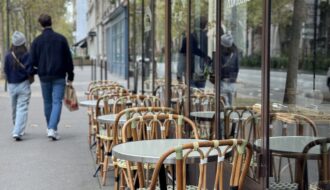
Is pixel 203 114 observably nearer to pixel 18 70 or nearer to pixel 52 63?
pixel 52 63

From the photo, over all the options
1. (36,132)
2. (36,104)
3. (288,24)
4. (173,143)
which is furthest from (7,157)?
(36,104)

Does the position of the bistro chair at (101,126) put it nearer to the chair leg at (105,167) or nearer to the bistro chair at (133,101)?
the bistro chair at (133,101)

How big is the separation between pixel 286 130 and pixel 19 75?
5.36 metres

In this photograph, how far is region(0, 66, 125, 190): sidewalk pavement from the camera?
19.7 feet

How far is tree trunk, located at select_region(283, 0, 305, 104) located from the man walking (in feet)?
15.0

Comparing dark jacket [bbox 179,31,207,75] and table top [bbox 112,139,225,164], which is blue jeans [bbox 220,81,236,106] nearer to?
dark jacket [bbox 179,31,207,75]

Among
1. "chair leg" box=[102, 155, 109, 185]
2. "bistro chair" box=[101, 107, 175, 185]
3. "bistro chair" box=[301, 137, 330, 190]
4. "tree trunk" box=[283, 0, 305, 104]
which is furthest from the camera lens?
"chair leg" box=[102, 155, 109, 185]

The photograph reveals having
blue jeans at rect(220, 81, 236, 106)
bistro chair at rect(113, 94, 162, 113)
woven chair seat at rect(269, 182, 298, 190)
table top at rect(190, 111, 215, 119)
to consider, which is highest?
blue jeans at rect(220, 81, 236, 106)

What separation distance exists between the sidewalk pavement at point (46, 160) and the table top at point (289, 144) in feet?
8.11

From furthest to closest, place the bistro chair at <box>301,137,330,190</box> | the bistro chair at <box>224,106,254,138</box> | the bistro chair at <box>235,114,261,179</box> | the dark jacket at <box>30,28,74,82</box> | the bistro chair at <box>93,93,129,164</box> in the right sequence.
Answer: the dark jacket at <box>30,28,74,82</box>
the bistro chair at <box>93,93,129,164</box>
the bistro chair at <box>224,106,254,138</box>
the bistro chair at <box>235,114,261,179</box>
the bistro chair at <box>301,137,330,190</box>

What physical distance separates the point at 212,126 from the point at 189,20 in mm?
1562

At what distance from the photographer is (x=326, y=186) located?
362 centimetres

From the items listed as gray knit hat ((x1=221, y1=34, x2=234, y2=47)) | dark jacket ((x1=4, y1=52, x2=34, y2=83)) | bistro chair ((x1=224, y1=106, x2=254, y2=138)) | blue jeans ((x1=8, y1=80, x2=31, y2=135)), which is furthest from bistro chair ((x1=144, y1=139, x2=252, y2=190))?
blue jeans ((x1=8, y1=80, x2=31, y2=135))

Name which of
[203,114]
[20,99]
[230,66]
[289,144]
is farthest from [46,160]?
[289,144]
